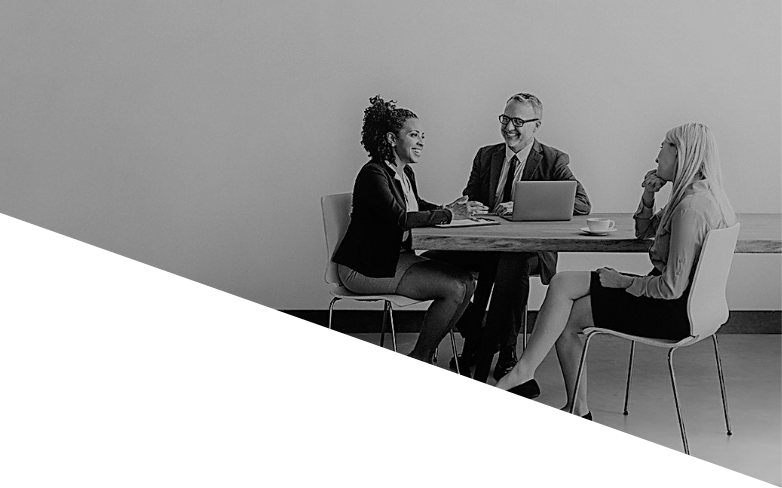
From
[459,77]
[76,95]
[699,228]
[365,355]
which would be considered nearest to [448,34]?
[459,77]

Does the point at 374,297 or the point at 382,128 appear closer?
the point at 374,297

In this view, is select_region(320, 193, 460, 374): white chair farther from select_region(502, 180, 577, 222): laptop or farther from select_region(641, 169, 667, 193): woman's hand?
select_region(641, 169, 667, 193): woman's hand

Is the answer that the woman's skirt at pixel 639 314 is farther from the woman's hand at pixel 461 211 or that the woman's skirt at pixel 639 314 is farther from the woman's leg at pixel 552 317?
the woman's hand at pixel 461 211

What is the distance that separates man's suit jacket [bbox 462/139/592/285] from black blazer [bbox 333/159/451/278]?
0.62m

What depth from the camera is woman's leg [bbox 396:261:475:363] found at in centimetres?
382

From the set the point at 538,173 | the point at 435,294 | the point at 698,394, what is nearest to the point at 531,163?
the point at 538,173

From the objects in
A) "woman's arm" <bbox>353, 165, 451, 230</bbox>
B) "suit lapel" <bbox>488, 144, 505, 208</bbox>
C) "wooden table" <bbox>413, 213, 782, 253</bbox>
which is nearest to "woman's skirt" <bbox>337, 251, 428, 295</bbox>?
"woman's arm" <bbox>353, 165, 451, 230</bbox>

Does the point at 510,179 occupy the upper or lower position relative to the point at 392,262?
upper

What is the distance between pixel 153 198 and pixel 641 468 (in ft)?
16.7

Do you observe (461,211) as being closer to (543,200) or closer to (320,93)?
(543,200)

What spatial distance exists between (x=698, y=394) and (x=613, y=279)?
3.24ft

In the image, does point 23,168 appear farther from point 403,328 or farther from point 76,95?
point 403,328

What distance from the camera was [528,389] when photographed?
148 inches

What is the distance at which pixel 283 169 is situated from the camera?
5.04 m
